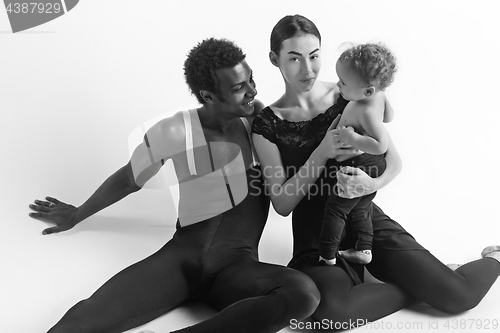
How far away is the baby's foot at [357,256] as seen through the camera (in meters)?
2.84

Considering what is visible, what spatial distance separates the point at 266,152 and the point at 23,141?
1747mm

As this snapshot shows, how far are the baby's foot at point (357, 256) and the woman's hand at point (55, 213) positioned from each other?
138 cm

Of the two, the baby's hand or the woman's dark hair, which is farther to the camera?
the woman's dark hair

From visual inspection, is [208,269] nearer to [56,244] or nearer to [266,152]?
[266,152]

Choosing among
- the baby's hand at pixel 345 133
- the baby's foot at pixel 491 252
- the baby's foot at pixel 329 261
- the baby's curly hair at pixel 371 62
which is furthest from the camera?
the baby's foot at pixel 491 252

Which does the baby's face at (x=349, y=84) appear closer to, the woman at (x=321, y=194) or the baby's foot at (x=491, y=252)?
the woman at (x=321, y=194)

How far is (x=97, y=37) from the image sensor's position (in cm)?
432

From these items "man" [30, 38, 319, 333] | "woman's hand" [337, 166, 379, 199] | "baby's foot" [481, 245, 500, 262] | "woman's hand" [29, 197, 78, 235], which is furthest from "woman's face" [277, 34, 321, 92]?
→ "woman's hand" [29, 197, 78, 235]

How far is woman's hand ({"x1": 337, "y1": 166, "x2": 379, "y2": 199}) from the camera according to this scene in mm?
2709

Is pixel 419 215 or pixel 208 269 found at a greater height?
pixel 208 269

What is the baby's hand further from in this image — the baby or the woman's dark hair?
the woman's dark hair

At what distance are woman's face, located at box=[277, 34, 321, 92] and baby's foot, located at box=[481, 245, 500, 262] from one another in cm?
110

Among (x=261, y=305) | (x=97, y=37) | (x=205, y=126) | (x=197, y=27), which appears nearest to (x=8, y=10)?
(x=97, y=37)

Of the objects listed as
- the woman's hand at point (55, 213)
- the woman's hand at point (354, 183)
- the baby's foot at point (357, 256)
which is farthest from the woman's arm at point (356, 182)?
the woman's hand at point (55, 213)
